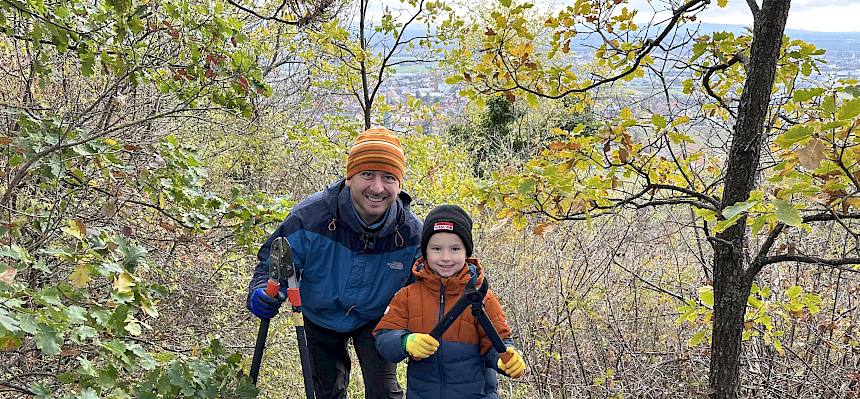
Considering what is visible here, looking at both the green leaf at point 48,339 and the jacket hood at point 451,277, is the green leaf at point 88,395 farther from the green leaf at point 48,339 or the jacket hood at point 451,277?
the jacket hood at point 451,277

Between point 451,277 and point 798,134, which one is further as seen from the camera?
point 451,277

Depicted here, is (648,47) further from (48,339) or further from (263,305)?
(48,339)

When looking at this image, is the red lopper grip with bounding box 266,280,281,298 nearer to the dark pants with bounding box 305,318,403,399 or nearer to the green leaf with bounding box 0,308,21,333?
the dark pants with bounding box 305,318,403,399

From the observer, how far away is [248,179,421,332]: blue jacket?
2842 millimetres

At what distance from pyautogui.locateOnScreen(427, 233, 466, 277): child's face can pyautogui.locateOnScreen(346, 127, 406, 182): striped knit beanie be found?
41 centimetres

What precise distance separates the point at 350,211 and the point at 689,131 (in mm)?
2024

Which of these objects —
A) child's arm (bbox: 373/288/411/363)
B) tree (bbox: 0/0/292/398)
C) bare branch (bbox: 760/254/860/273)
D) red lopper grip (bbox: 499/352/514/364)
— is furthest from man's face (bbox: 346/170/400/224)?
bare branch (bbox: 760/254/860/273)

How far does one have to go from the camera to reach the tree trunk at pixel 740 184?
2385 millimetres

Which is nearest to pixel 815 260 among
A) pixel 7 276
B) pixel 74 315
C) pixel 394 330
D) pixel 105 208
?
pixel 394 330

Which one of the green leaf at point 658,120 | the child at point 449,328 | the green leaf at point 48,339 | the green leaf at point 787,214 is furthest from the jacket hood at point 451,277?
the green leaf at point 48,339

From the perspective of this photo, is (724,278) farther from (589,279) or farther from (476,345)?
(589,279)

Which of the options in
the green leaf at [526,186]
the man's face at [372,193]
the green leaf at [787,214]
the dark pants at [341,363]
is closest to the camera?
the green leaf at [787,214]

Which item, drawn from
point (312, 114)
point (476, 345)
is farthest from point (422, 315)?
point (312, 114)

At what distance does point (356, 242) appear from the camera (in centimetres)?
288
